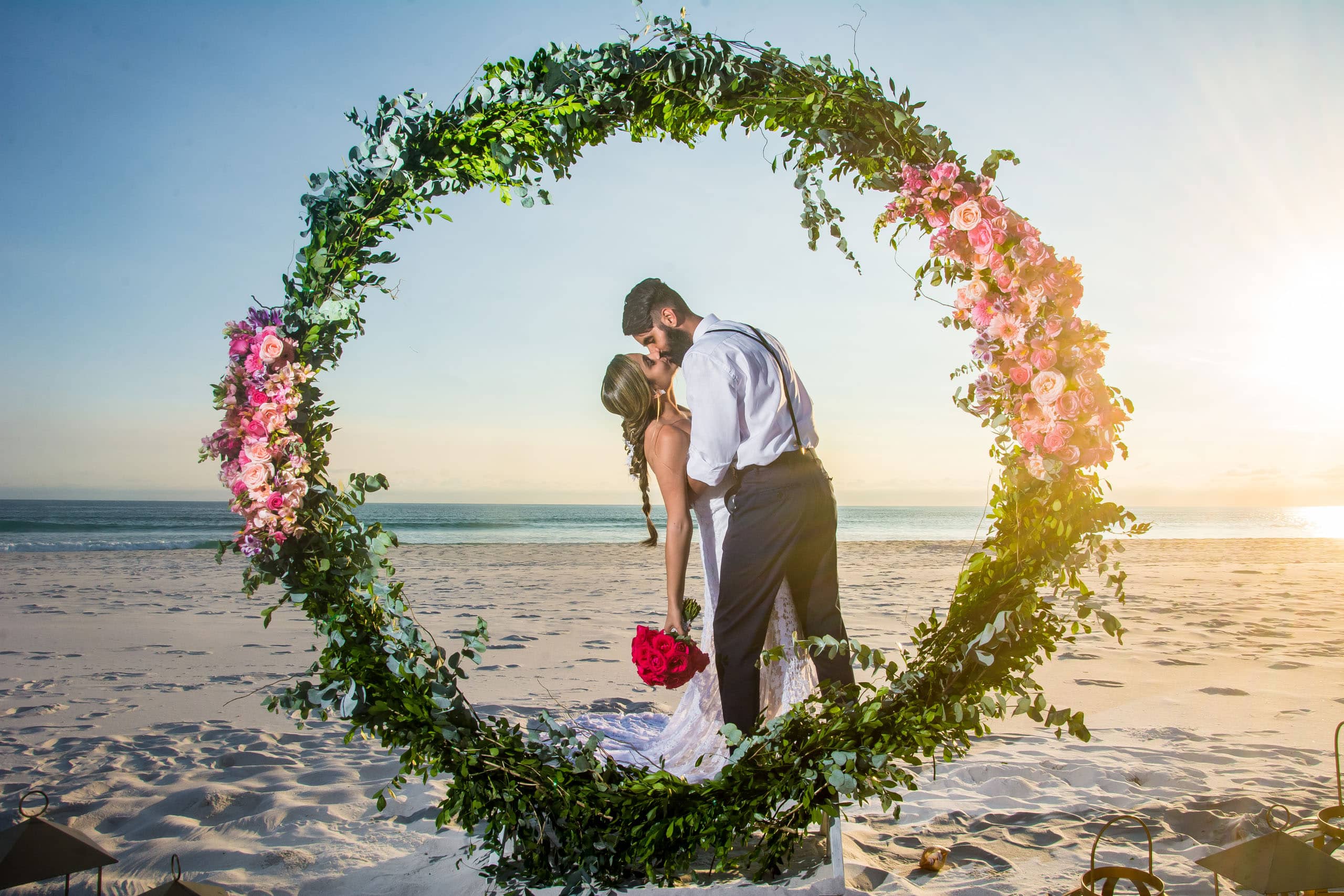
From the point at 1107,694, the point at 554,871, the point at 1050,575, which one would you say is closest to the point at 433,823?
the point at 554,871

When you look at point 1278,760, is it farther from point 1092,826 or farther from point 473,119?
point 473,119

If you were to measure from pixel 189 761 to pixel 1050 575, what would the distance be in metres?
4.54

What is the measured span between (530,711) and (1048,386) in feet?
14.2

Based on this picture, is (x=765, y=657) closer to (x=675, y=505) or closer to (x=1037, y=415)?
(x=675, y=505)

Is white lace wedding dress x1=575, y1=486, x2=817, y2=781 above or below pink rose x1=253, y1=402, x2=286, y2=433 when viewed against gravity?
below

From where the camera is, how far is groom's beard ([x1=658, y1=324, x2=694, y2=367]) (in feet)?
11.2

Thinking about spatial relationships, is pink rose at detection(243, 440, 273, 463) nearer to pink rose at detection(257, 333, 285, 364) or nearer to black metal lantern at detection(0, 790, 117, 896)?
pink rose at detection(257, 333, 285, 364)

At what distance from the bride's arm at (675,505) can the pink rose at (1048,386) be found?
1.44 metres

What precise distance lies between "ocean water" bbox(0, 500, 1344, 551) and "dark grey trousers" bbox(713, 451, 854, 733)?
11667mm

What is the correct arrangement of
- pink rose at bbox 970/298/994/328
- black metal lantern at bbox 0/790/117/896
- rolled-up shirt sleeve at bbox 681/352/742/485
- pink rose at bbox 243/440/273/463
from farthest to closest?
Result: 1. rolled-up shirt sleeve at bbox 681/352/742/485
2. pink rose at bbox 970/298/994/328
3. pink rose at bbox 243/440/273/463
4. black metal lantern at bbox 0/790/117/896

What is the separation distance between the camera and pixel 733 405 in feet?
10.0

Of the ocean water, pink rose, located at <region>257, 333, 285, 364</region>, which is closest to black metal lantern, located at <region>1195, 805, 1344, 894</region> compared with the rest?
pink rose, located at <region>257, 333, 285, 364</region>

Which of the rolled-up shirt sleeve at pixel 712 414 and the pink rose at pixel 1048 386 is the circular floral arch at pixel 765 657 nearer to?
the pink rose at pixel 1048 386

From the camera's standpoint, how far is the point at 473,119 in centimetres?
306
